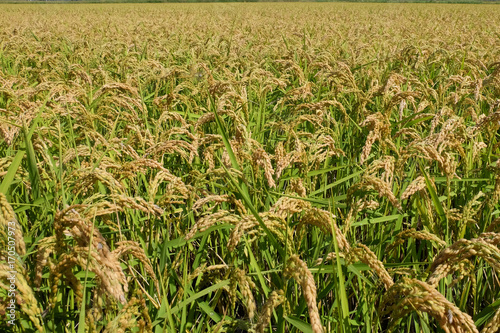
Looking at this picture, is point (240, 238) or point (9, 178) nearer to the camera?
point (9, 178)

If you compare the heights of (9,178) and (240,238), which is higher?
(9,178)

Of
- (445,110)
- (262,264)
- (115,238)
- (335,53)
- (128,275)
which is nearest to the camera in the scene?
(128,275)

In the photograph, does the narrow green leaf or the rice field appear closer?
the rice field

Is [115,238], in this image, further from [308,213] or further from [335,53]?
[335,53]

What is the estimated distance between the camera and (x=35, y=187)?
5.10ft

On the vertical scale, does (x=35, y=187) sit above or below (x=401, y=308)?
above

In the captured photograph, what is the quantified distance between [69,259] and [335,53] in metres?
5.50

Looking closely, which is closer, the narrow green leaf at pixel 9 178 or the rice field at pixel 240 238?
the rice field at pixel 240 238

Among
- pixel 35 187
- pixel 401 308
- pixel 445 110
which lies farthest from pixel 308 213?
pixel 445 110

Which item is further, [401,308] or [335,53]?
[335,53]

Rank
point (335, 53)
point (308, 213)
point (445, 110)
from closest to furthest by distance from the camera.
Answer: point (308, 213) < point (445, 110) < point (335, 53)

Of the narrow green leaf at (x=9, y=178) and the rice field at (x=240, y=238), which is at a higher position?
the narrow green leaf at (x=9, y=178)

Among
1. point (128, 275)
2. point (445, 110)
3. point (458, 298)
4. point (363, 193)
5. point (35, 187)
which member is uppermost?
point (445, 110)

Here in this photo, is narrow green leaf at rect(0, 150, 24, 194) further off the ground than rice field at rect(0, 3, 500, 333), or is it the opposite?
narrow green leaf at rect(0, 150, 24, 194)
